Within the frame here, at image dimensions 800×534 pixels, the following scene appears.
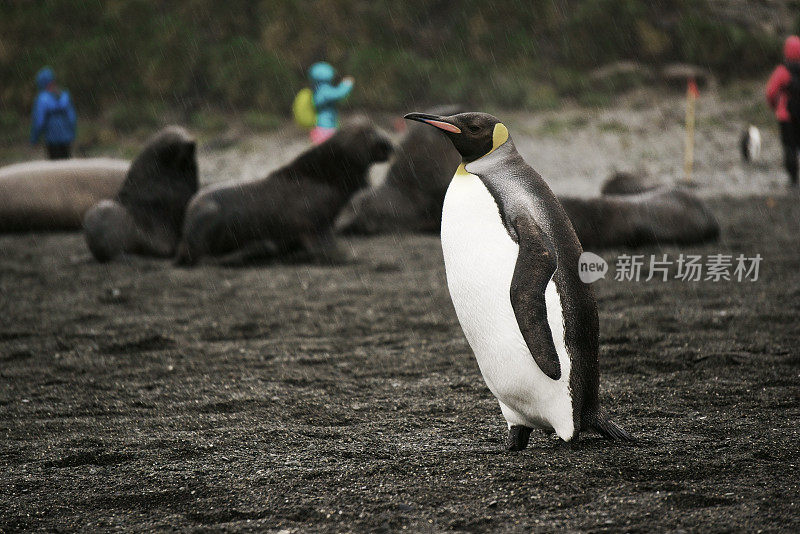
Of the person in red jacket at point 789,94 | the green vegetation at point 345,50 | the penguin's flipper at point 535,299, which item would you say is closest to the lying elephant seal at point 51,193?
the green vegetation at point 345,50

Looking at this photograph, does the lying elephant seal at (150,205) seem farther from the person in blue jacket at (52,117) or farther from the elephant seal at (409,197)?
the person in blue jacket at (52,117)

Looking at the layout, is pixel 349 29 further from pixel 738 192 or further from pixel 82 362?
pixel 82 362

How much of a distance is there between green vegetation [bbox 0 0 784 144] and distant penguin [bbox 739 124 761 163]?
400 cm

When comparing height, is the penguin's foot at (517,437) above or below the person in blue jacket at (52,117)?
below

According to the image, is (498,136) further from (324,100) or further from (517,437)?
(324,100)

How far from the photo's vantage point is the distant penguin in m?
11.4

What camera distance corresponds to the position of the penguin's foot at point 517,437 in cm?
273

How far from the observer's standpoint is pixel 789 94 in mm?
9547

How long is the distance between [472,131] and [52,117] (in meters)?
9.00

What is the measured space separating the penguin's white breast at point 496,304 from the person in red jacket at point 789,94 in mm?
8110

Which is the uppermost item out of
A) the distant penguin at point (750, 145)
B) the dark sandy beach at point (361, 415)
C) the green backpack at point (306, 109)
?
the green backpack at point (306, 109)

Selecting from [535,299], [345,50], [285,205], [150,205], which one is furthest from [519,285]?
[345,50]

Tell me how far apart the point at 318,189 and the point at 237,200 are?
1.95ft

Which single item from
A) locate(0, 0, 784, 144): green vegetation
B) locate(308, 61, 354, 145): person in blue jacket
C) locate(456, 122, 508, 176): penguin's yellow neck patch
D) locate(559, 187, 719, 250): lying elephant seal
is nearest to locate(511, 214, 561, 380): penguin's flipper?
locate(456, 122, 508, 176): penguin's yellow neck patch
